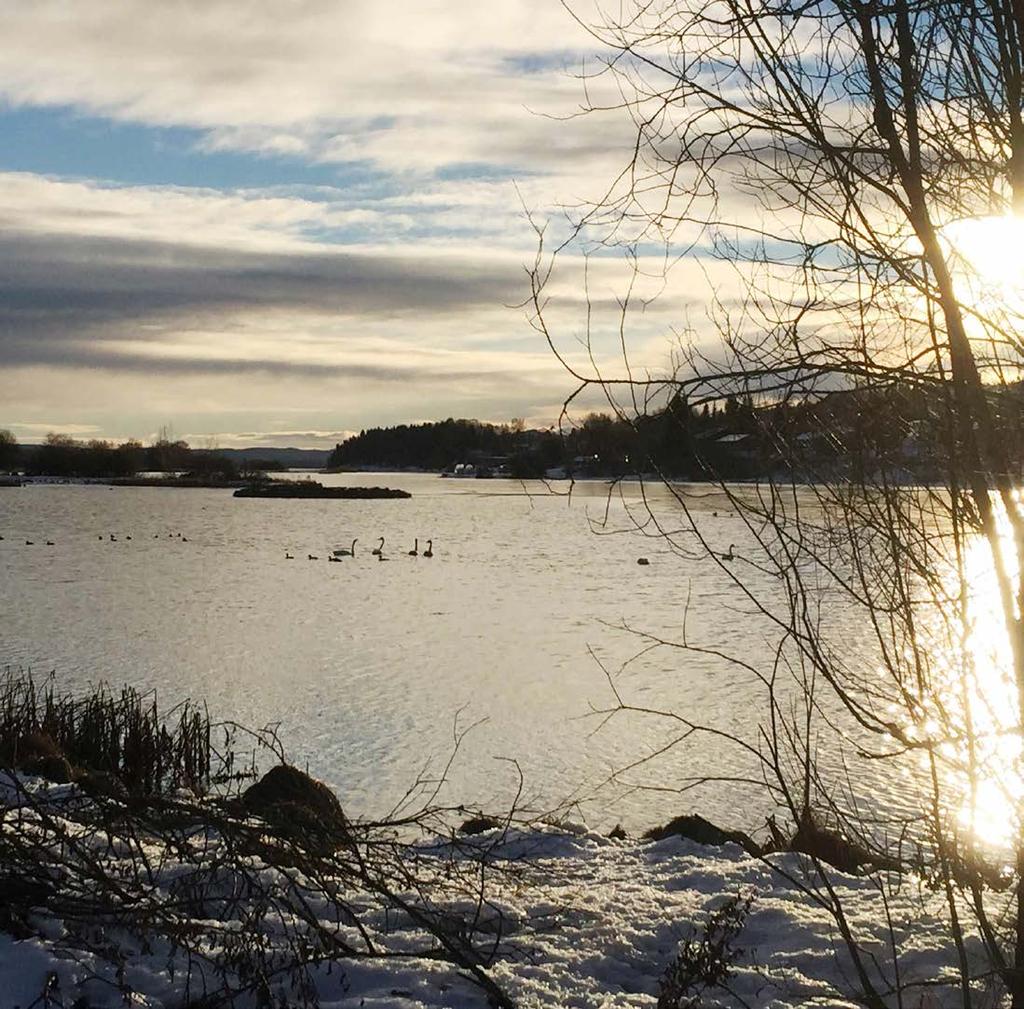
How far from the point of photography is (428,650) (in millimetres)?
20734

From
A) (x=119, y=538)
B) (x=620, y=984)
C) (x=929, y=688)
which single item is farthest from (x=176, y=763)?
(x=119, y=538)

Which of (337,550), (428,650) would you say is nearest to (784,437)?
(428,650)

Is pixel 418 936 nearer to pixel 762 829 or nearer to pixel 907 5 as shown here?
pixel 907 5

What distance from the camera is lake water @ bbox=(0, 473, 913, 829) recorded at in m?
12.5

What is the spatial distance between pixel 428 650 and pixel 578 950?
602 inches

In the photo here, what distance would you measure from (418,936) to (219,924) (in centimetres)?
97

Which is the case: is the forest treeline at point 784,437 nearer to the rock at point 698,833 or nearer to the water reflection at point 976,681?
the water reflection at point 976,681

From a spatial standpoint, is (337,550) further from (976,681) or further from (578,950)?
(976,681)

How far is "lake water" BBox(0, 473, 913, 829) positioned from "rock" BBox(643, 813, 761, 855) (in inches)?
47.6

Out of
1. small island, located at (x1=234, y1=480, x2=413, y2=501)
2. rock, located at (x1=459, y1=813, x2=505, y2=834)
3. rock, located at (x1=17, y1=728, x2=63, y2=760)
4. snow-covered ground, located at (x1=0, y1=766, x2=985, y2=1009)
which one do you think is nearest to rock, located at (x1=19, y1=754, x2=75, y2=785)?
rock, located at (x1=17, y1=728, x2=63, y2=760)

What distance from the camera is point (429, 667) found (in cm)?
1889

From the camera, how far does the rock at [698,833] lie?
8797 millimetres

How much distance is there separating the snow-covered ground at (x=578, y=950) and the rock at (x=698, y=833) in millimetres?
1325

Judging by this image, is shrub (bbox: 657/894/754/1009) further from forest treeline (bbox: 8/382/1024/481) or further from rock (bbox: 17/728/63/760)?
rock (bbox: 17/728/63/760)
